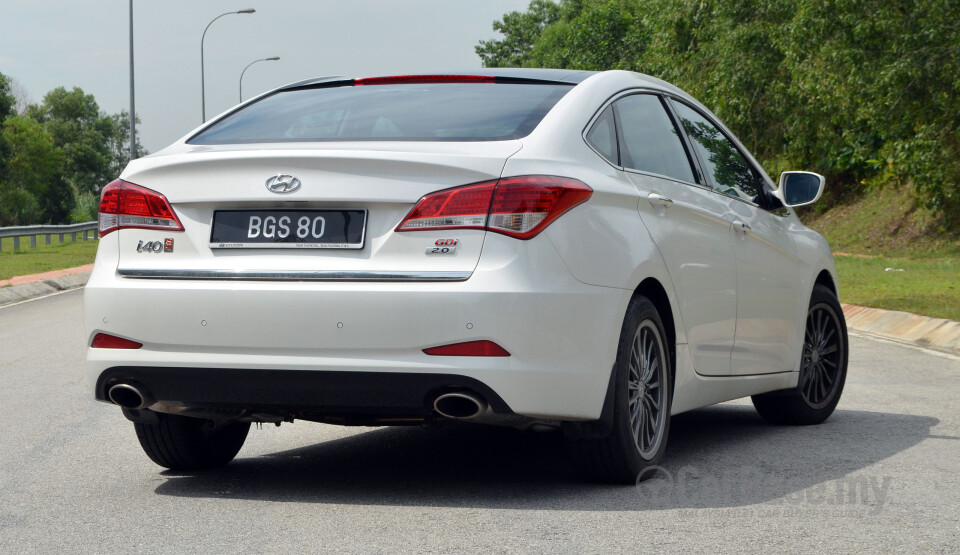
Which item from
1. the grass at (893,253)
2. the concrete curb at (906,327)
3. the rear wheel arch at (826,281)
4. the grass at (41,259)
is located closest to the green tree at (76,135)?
the grass at (41,259)

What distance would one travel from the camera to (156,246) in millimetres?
5000

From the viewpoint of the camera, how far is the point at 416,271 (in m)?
4.62

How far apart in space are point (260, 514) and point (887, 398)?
5.10m

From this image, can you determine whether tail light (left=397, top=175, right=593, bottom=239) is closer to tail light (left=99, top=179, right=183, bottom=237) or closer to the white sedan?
the white sedan

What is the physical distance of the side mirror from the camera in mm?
7180

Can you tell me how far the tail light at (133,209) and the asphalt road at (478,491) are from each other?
105 cm

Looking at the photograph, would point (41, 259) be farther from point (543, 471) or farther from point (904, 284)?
point (543, 471)

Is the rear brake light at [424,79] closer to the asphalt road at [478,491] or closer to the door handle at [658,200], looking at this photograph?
the door handle at [658,200]

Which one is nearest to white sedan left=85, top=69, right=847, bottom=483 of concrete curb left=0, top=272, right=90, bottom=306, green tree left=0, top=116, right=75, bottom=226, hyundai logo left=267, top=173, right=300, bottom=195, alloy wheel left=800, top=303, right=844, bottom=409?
hyundai logo left=267, top=173, right=300, bottom=195

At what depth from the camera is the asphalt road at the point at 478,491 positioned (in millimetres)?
4422

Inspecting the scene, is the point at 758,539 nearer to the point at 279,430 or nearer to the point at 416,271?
the point at 416,271

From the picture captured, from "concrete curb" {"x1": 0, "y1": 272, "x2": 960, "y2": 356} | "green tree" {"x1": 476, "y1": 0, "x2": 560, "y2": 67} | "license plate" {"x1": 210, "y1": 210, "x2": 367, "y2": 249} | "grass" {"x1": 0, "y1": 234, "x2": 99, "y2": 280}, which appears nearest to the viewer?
"license plate" {"x1": 210, "y1": 210, "x2": 367, "y2": 249}

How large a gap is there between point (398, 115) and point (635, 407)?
1482mm

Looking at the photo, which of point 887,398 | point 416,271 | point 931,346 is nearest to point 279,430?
point 416,271
